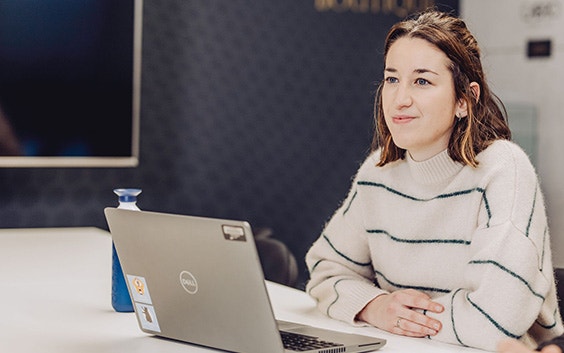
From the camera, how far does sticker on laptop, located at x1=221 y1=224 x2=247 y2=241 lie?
4.45 ft

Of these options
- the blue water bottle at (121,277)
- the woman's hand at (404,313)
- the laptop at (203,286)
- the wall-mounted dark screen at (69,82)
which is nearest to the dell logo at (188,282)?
the laptop at (203,286)

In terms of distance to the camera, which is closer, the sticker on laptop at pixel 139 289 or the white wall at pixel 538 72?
the sticker on laptop at pixel 139 289

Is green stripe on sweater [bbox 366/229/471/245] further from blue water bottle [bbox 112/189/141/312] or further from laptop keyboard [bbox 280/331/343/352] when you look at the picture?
blue water bottle [bbox 112/189/141/312]

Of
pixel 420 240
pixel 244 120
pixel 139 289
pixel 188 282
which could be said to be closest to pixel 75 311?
pixel 139 289

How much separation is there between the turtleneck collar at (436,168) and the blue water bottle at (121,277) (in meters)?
0.58

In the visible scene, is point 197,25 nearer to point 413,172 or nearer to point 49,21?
point 49,21

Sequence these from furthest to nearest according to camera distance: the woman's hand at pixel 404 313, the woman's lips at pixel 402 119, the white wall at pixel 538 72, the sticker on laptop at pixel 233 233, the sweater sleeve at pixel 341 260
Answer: the white wall at pixel 538 72 < the sweater sleeve at pixel 341 260 < the woman's lips at pixel 402 119 < the woman's hand at pixel 404 313 < the sticker on laptop at pixel 233 233

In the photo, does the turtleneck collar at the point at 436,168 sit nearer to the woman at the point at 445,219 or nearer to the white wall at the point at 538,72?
the woman at the point at 445,219

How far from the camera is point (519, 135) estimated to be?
13.7 feet

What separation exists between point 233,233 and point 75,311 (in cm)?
65

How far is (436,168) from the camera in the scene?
1.86 meters

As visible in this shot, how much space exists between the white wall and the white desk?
2148mm

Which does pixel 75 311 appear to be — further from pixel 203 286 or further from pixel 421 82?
pixel 421 82

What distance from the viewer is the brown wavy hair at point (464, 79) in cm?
181
